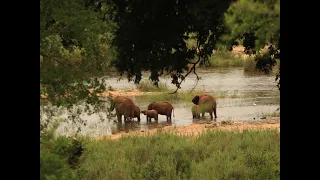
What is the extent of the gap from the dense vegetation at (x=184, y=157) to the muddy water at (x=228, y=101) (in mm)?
3701

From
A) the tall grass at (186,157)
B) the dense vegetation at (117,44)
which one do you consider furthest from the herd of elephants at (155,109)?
the dense vegetation at (117,44)

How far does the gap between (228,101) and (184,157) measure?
682 inches

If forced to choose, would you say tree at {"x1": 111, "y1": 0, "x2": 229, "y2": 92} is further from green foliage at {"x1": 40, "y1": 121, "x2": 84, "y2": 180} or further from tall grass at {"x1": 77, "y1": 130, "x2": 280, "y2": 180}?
tall grass at {"x1": 77, "y1": 130, "x2": 280, "y2": 180}

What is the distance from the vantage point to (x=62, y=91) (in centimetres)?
781

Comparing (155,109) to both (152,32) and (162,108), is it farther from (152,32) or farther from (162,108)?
(152,32)

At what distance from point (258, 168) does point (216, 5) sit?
27.0ft

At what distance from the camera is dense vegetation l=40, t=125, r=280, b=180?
49.4 ft

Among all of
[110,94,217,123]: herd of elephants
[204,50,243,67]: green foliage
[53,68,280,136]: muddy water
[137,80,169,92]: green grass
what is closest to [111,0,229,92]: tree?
[53,68,280,136]: muddy water

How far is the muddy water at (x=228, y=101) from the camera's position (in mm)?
26422

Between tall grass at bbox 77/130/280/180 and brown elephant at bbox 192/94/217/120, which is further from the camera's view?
brown elephant at bbox 192/94/217/120

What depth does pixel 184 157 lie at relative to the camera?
53.5ft
